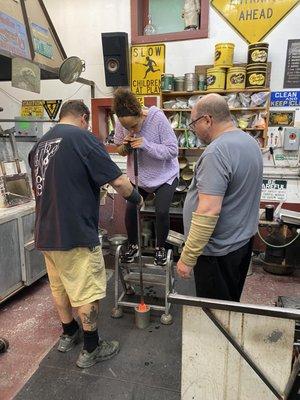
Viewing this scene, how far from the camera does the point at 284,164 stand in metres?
3.55

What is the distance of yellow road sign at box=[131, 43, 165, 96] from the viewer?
373cm

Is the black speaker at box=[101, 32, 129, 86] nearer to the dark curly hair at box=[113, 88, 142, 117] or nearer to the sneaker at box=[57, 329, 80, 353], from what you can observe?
the dark curly hair at box=[113, 88, 142, 117]

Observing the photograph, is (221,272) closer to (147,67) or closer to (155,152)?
(155,152)

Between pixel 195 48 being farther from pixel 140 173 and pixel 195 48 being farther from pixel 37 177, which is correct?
pixel 37 177

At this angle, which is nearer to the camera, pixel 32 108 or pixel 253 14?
pixel 253 14

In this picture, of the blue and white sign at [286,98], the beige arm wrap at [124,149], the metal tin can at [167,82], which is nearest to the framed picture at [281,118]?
the blue and white sign at [286,98]

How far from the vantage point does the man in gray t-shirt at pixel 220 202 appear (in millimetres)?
1397

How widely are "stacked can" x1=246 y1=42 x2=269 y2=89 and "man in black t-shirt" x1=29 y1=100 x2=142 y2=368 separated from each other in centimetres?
213

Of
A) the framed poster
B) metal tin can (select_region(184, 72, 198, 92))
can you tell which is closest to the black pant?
metal tin can (select_region(184, 72, 198, 92))

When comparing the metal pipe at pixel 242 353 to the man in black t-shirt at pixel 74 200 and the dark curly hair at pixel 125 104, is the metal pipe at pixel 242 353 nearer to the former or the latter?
the man in black t-shirt at pixel 74 200

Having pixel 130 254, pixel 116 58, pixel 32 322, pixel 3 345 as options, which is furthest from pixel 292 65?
pixel 3 345

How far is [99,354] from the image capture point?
6.59 feet

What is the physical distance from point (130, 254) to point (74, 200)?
3.18ft

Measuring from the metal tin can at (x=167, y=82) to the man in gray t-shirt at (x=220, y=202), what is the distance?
2.10 meters
